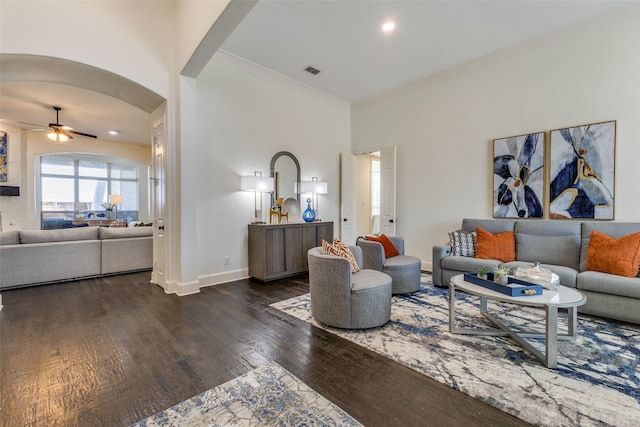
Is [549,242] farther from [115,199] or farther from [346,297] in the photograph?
[115,199]

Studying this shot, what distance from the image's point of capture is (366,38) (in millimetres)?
3852

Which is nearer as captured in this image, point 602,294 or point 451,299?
point 451,299

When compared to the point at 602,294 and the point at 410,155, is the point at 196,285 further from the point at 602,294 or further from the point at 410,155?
the point at 602,294

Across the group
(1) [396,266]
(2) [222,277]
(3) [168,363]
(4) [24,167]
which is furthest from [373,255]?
(4) [24,167]

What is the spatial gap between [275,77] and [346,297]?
4121 mm

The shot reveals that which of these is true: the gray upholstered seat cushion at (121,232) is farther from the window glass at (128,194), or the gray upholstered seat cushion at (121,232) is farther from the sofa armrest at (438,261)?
the window glass at (128,194)

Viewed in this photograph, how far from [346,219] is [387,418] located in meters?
4.82

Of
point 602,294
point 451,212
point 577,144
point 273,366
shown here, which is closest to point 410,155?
point 451,212

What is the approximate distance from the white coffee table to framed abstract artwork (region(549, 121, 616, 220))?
185 cm

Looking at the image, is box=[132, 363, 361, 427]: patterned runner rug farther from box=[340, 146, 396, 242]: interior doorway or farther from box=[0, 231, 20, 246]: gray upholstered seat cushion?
box=[0, 231, 20, 246]: gray upholstered seat cushion

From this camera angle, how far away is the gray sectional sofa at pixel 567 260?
2709 mm

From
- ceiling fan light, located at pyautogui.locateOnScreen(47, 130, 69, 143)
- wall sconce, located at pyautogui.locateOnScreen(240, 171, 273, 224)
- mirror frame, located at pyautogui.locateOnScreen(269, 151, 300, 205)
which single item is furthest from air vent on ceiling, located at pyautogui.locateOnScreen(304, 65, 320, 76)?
ceiling fan light, located at pyautogui.locateOnScreen(47, 130, 69, 143)

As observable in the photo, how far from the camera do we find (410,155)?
5.32m

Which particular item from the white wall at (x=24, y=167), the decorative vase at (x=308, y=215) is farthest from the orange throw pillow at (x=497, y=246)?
the white wall at (x=24, y=167)
